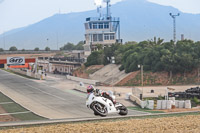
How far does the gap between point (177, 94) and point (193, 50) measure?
1114 inches

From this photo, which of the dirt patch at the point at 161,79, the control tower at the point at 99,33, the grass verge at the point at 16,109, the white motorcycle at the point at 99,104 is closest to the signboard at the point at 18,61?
the dirt patch at the point at 161,79

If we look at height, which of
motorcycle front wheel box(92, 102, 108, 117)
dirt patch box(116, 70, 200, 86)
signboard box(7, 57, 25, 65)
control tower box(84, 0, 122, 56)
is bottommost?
dirt patch box(116, 70, 200, 86)

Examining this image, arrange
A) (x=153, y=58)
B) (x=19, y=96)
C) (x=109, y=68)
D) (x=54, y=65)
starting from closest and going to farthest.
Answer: (x=19, y=96) → (x=153, y=58) → (x=109, y=68) → (x=54, y=65)

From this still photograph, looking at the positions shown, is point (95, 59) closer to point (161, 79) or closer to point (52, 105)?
point (161, 79)

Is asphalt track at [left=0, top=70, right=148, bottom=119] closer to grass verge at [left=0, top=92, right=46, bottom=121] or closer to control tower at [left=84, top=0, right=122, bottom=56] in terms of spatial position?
grass verge at [left=0, top=92, right=46, bottom=121]

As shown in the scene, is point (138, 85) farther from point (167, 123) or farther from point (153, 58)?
point (167, 123)

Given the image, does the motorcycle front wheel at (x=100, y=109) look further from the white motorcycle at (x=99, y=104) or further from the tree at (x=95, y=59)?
the tree at (x=95, y=59)

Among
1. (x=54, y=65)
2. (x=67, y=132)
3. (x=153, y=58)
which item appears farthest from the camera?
(x=54, y=65)

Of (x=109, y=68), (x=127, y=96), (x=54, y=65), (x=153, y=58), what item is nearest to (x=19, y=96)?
(x=127, y=96)

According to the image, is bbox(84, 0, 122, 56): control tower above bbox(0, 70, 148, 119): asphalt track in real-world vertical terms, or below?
above

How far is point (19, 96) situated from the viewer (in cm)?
6231

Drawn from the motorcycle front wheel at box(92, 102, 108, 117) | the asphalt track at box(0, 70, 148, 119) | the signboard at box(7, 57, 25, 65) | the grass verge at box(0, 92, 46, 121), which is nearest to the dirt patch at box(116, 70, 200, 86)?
the asphalt track at box(0, 70, 148, 119)

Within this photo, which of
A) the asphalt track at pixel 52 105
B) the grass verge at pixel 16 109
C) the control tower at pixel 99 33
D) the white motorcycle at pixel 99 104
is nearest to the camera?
the white motorcycle at pixel 99 104

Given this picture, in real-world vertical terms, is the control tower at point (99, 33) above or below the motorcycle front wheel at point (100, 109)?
above
